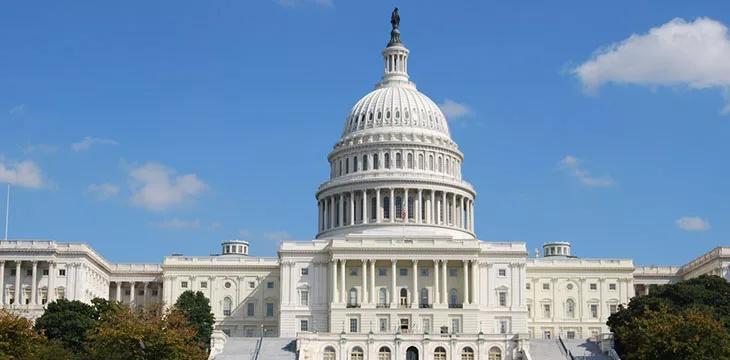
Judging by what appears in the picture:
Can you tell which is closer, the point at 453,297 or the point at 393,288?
the point at 393,288

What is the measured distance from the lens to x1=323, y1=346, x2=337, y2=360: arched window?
136 meters

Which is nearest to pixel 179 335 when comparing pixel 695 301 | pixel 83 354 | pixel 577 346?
pixel 83 354

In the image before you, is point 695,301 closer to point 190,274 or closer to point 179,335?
point 179,335

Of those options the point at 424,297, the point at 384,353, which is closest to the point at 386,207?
the point at 424,297

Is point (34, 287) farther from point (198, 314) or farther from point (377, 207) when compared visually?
point (377, 207)

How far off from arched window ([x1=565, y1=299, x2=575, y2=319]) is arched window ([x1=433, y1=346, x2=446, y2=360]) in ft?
140

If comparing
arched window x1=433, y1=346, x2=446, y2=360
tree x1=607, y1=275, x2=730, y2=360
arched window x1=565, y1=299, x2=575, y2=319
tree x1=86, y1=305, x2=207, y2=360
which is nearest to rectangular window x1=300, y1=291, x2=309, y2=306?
arched window x1=433, y1=346, x2=446, y2=360

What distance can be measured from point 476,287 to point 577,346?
899 inches

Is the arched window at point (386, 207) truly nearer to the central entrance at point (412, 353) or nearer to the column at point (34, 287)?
the central entrance at point (412, 353)

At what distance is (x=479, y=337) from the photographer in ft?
450

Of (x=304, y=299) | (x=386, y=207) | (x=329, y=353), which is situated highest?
(x=386, y=207)

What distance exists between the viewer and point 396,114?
599 feet

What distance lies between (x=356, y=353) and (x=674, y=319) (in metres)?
33.2

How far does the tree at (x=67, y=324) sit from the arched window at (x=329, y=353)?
22829 mm
